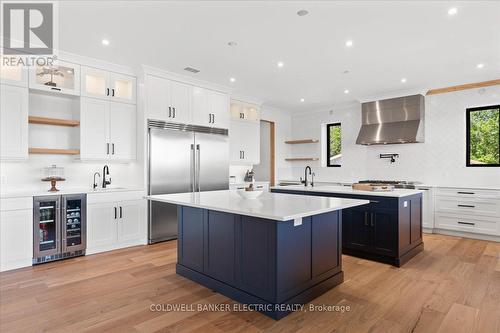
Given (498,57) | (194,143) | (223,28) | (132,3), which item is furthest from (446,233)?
(132,3)

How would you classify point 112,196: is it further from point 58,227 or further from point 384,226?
point 384,226

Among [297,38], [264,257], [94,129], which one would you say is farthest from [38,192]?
[297,38]

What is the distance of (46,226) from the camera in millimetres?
3781

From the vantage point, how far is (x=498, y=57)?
409 centimetres

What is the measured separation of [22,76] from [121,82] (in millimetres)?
1327

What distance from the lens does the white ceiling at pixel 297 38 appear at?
290 centimetres

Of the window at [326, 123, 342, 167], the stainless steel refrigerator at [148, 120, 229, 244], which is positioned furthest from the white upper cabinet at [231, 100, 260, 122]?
the window at [326, 123, 342, 167]

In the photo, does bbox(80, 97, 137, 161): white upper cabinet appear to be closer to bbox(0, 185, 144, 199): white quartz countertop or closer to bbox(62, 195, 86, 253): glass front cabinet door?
bbox(0, 185, 144, 199): white quartz countertop

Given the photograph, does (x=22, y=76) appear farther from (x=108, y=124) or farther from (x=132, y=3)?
(x=132, y=3)

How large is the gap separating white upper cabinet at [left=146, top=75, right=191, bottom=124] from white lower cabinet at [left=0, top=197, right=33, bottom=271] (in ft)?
6.85

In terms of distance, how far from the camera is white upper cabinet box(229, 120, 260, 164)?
6.35 metres

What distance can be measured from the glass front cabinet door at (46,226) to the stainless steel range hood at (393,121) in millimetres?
5666

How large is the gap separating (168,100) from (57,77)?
5.19 feet

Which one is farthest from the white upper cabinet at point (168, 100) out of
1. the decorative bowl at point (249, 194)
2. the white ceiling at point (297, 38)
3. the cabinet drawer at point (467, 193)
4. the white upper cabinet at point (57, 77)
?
the cabinet drawer at point (467, 193)
